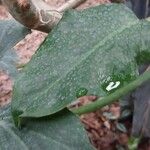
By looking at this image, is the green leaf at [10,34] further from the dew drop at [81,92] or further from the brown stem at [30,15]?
the dew drop at [81,92]

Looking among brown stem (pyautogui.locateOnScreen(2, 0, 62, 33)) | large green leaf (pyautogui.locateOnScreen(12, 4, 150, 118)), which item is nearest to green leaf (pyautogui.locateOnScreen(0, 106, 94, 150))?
large green leaf (pyautogui.locateOnScreen(12, 4, 150, 118))

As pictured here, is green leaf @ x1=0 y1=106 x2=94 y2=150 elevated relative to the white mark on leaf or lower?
lower

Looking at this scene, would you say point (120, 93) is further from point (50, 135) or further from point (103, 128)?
point (103, 128)

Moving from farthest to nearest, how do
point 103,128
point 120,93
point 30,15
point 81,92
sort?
point 103,128 → point 120,93 → point 30,15 → point 81,92

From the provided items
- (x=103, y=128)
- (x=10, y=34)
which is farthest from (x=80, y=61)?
(x=103, y=128)

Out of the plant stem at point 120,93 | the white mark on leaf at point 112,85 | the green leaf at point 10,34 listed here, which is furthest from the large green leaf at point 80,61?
the green leaf at point 10,34

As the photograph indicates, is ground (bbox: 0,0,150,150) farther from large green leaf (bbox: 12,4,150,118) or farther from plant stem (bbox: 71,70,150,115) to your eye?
large green leaf (bbox: 12,4,150,118)

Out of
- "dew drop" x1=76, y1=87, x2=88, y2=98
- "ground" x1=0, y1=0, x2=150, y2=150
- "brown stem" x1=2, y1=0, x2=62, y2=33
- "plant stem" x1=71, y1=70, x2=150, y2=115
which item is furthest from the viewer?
"ground" x1=0, y1=0, x2=150, y2=150
